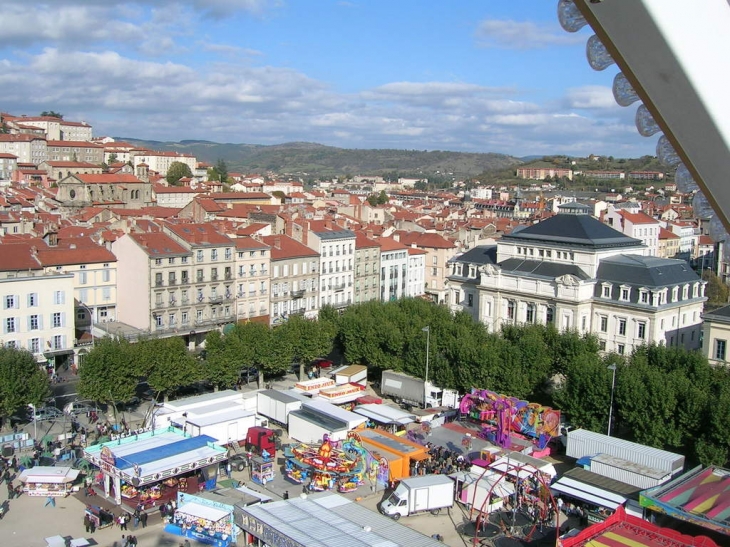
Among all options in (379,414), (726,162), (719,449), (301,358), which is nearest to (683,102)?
(726,162)

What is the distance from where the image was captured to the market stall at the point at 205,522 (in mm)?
20109

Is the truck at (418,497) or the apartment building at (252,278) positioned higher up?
the apartment building at (252,278)

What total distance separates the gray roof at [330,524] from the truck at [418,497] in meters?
1.97

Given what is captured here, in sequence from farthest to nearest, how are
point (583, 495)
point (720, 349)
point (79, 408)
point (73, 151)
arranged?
point (73, 151)
point (79, 408)
point (720, 349)
point (583, 495)

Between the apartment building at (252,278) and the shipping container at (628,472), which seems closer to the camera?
the shipping container at (628,472)

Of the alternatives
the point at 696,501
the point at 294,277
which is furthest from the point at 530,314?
the point at 696,501

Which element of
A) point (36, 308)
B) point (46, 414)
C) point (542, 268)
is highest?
point (542, 268)

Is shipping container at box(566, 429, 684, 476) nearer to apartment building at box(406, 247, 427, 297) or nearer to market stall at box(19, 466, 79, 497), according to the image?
market stall at box(19, 466, 79, 497)

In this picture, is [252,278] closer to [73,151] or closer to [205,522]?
[205,522]

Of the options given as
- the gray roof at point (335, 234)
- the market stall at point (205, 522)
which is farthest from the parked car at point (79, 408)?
the gray roof at point (335, 234)

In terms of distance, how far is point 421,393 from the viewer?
33.1m

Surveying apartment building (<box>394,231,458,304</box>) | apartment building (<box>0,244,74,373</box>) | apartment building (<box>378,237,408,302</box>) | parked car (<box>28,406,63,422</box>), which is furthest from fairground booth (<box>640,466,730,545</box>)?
apartment building (<box>394,231,458,304</box>)

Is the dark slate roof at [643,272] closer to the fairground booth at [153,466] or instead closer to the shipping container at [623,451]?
the shipping container at [623,451]

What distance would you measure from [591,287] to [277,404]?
727 inches
